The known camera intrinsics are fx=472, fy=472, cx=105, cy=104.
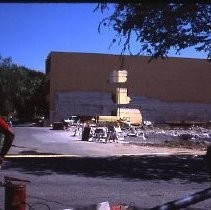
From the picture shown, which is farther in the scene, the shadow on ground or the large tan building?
the large tan building

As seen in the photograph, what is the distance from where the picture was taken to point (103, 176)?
13047 mm

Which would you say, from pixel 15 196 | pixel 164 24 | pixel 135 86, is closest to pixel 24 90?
pixel 135 86

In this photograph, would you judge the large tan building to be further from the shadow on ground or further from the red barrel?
the red barrel

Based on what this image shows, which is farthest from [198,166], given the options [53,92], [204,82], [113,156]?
[204,82]

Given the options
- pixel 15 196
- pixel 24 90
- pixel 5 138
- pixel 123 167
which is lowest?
pixel 123 167

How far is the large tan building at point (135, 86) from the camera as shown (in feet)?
194

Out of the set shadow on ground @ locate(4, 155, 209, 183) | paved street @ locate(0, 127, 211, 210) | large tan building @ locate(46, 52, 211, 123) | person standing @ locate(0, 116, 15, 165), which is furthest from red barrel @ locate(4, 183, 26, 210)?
large tan building @ locate(46, 52, 211, 123)

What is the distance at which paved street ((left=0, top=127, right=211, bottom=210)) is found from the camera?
9328 millimetres

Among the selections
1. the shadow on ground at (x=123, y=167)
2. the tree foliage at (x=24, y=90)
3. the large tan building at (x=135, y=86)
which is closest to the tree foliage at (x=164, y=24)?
the shadow on ground at (x=123, y=167)

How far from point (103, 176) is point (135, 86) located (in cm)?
4822

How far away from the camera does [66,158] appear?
18.0 m

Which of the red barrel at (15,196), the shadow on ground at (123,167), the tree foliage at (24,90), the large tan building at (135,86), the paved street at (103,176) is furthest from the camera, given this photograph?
the tree foliage at (24,90)

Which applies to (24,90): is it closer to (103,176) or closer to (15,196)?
(103,176)

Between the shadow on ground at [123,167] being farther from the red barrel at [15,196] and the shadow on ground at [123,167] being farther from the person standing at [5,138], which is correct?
the person standing at [5,138]
